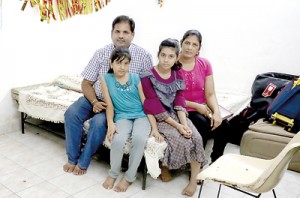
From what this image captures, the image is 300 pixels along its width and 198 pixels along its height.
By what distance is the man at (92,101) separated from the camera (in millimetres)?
2346

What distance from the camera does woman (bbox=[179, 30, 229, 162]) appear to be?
243cm

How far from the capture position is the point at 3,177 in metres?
2.25

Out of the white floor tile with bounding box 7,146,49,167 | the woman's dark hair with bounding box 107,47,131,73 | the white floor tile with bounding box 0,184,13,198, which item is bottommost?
the white floor tile with bounding box 7,146,49,167

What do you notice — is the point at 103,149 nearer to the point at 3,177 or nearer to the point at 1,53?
the point at 3,177

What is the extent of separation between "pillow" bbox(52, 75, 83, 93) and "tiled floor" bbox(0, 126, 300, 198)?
0.72m

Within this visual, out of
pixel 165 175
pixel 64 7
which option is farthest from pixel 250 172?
pixel 64 7

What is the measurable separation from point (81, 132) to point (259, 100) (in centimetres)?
177

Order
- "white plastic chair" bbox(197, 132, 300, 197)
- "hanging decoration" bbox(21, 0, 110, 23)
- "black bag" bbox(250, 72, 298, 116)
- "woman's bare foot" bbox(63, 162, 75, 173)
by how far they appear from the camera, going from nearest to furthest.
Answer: "white plastic chair" bbox(197, 132, 300, 197)
"woman's bare foot" bbox(63, 162, 75, 173)
"black bag" bbox(250, 72, 298, 116)
"hanging decoration" bbox(21, 0, 110, 23)

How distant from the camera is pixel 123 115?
7.51 feet

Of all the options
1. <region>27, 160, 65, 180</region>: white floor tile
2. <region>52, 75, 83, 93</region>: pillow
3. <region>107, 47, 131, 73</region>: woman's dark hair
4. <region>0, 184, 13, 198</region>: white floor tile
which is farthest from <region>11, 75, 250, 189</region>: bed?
<region>0, 184, 13, 198</region>: white floor tile

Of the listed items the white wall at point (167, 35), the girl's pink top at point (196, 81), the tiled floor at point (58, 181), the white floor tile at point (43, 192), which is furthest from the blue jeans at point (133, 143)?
the white wall at point (167, 35)

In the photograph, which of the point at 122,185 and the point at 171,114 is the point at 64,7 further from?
the point at 122,185

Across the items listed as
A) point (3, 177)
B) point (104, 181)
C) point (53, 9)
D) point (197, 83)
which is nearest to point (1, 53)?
point (53, 9)

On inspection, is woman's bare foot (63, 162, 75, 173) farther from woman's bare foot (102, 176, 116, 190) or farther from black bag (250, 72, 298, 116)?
black bag (250, 72, 298, 116)
